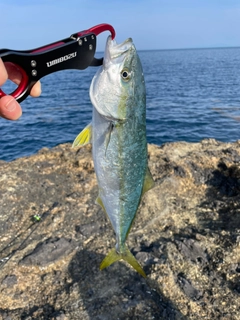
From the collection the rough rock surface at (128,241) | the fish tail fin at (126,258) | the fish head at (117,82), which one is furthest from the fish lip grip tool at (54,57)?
the rough rock surface at (128,241)

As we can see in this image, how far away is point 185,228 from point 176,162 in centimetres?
227

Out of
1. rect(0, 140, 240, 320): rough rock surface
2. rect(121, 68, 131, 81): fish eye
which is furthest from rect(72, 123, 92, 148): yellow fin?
rect(0, 140, 240, 320): rough rock surface

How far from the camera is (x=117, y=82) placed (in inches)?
102

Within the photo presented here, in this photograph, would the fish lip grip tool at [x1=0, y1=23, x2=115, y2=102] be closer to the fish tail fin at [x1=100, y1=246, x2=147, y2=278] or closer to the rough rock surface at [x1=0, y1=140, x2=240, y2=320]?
the fish tail fin at [x1=100, y1=246, x2=147, y2=278]

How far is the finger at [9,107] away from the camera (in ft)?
9.02

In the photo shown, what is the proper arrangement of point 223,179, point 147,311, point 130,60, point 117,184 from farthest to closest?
point 223,179
point 147,311
point 117,184
point 130,60

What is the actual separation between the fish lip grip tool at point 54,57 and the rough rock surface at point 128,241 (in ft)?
8.91

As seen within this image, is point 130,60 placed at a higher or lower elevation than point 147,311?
higher

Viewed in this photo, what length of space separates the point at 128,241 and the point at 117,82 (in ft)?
10.8

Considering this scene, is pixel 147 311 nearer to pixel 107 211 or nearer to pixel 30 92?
pixel 107 211

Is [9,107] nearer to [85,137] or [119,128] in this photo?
[85,137]

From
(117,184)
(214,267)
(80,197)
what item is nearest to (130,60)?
(117,184)

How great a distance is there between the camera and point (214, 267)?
15.1 ft

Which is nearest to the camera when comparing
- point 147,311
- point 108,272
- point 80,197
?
point 147,311
